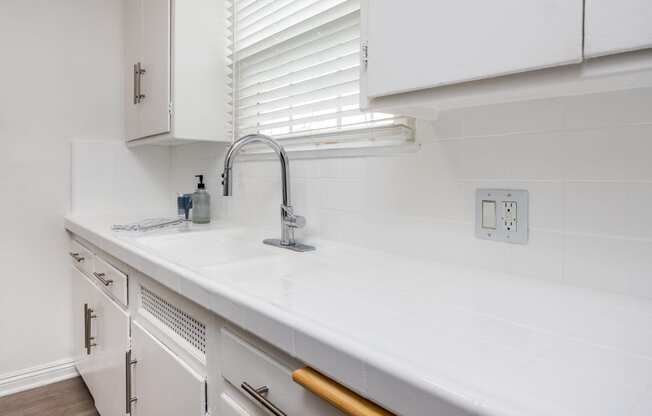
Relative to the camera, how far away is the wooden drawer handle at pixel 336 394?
51 cm

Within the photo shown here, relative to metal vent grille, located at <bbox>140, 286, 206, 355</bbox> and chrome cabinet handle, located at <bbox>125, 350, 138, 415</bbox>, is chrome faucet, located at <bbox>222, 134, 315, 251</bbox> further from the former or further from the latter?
chrome cabinet handle, located at <bbox>125, 350, 138, 415</bbox>

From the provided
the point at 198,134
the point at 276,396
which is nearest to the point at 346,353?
the point at 276,396

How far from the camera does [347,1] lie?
4.19 feet

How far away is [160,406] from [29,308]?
1502mm

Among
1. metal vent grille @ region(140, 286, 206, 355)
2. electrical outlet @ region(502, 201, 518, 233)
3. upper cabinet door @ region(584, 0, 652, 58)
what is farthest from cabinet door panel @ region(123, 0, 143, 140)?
upper cabinet door @ region(584, 0, 652, 58)

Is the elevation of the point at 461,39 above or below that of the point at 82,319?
above

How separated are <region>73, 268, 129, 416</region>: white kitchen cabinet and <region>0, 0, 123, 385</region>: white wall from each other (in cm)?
21

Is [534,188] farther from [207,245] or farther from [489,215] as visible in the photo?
[207,245]

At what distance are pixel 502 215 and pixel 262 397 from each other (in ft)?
2.11

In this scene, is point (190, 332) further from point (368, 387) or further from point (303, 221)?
point (368, 387)

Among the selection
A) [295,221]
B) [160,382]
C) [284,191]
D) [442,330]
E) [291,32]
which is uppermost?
[291,32]

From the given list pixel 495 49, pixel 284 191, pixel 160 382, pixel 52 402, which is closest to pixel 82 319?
pixel 52 402

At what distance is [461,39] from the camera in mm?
694

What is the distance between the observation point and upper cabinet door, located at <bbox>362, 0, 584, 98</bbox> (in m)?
0.59
